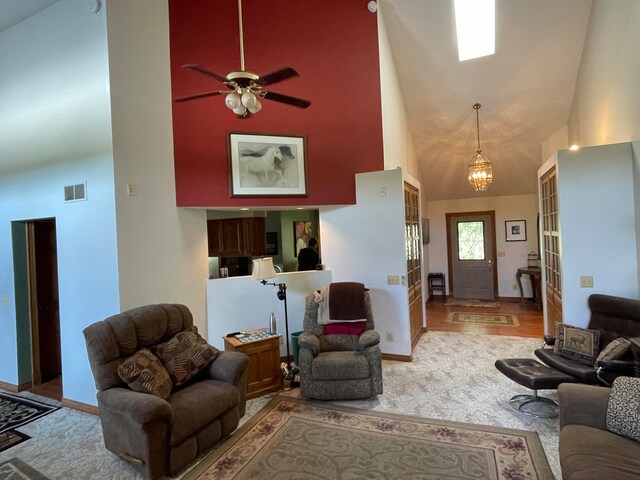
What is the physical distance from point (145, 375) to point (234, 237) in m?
3.18

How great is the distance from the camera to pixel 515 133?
253 inches

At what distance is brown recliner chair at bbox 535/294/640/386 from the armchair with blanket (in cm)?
166

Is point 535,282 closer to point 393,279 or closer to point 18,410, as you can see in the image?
point 393,279

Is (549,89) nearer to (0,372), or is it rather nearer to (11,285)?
(11,285)

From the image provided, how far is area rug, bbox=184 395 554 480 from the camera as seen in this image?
2.44 meters

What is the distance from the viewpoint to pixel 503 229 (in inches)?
324

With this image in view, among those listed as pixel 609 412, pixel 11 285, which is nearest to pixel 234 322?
pixel 11 285

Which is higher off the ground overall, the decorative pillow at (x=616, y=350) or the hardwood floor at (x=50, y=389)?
the decorative pillow at (x=616, y=350)

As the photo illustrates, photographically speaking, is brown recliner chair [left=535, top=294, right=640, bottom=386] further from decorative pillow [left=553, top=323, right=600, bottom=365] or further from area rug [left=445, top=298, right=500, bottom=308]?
area rug [left=445, top=298, right=500, bottom=308]

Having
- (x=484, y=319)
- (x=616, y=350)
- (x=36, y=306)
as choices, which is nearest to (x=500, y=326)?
(x=484, y=319)

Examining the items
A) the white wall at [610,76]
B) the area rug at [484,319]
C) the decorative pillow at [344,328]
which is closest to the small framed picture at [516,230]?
the area rug at [484,319]

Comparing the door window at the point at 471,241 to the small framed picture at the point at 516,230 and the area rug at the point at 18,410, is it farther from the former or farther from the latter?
the area rug at the point at 18,410

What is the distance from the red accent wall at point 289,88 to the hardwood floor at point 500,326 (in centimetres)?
313

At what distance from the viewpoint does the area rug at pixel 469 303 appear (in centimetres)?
770
